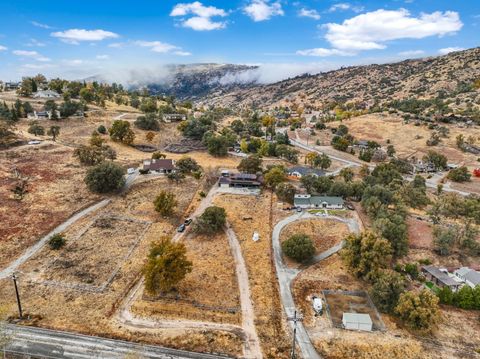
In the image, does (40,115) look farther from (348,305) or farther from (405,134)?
(405,134)

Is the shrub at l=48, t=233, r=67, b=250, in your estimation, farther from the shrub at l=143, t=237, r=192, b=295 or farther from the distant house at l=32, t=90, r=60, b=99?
the distant house at l=32, t=90, r=60, b=99

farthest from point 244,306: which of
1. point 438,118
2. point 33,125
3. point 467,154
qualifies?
point 438,118

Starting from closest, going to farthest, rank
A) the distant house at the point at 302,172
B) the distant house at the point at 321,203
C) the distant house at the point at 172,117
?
the distant house at the point at 321,203
the distant house at the point at 302,172
the distant house at the point at 172,117

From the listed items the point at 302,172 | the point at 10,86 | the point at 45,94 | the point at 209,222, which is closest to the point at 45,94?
the point at 45,94

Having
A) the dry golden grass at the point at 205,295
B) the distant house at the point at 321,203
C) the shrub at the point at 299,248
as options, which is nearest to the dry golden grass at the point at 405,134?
the distant house at the point at 321,203

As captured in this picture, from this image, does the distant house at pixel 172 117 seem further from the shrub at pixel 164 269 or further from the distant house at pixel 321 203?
the shrub at pixel 164 269

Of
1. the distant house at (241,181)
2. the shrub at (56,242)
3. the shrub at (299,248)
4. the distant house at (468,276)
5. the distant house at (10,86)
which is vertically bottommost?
the distant house at (468,276)

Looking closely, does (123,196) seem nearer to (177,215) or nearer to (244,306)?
(177,215)
